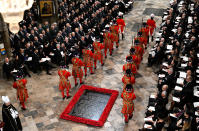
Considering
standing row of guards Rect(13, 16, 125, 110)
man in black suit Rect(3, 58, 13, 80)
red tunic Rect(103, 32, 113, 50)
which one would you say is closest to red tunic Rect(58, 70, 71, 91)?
standing row of guards Rect(13, 16, 125, 110)

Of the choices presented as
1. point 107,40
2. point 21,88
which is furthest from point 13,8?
point 107,40

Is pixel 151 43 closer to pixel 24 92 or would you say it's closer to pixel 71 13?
pixel 71 13

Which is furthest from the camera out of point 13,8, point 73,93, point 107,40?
point 107,40

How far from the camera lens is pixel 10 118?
8.90 meters

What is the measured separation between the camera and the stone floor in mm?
9883

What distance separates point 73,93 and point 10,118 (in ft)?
11.0

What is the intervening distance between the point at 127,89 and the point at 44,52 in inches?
244

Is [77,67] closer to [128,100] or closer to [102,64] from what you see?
[102,64]

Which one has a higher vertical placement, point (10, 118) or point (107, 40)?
point (107, 40)

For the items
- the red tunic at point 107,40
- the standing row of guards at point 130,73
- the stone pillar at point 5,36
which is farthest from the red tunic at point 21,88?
the red tunic at point 107,40

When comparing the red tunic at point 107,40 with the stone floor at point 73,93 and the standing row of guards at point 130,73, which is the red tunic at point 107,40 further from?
the standing row of guards at point 130,73

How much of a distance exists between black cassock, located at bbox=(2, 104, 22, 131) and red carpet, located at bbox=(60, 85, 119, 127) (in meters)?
1.82

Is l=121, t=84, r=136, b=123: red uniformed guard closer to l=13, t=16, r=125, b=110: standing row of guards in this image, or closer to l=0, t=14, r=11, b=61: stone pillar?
l=13, t=16, r=125, b=110: standing row of guards

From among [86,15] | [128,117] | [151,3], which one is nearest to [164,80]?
[128,117]
